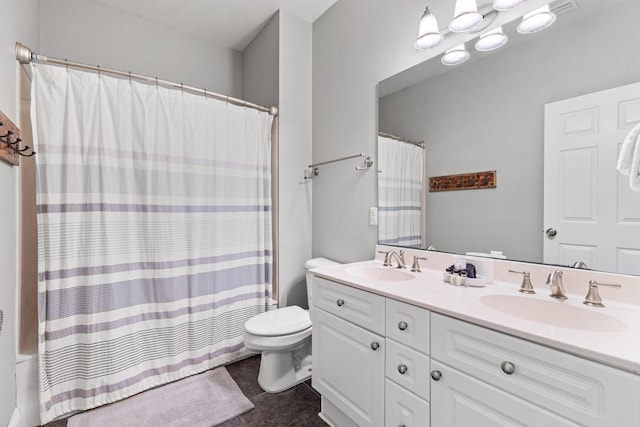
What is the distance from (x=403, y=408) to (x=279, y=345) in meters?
0.83

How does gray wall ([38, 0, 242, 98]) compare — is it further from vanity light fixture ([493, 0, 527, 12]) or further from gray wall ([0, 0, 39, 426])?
vanity light fixture ([493, 0, 527, 12])

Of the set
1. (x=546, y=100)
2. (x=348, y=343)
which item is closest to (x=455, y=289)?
(x=348, y=343)

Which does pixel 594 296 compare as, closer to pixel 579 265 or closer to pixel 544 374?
pixel 579 265

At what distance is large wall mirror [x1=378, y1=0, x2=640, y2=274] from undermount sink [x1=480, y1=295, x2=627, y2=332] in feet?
0.78

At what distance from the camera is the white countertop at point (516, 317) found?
0.66 m

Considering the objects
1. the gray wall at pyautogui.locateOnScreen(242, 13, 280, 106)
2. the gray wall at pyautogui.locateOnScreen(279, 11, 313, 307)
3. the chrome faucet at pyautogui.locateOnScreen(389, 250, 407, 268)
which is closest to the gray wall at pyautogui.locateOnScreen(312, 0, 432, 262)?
the gray wall at pyautogui.locateOnScreen(279, 11, 313, 307)

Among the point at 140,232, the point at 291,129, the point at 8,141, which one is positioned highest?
the point at 291,129

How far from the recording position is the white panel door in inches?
39.1

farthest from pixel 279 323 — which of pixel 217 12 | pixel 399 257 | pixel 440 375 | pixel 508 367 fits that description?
pixel 217 12

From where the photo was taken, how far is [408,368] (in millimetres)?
1054

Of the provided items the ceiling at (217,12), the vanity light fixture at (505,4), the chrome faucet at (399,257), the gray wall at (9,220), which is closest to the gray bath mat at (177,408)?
the gray wall at (9,220)

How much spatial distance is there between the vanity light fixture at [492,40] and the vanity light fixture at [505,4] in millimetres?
75

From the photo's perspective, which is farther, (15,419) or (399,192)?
(399,192)

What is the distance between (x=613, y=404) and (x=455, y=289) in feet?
1.87
